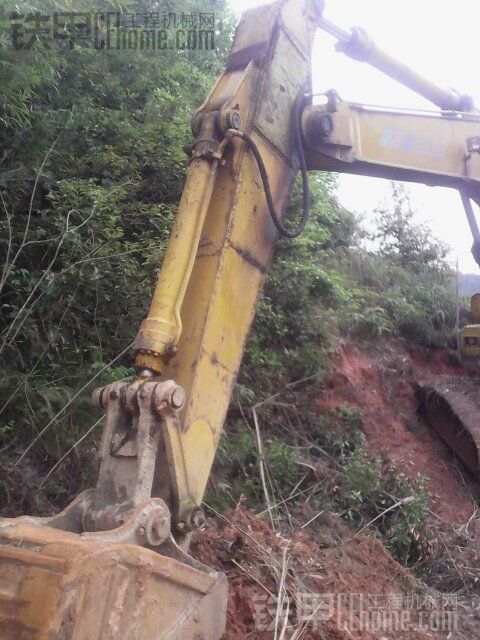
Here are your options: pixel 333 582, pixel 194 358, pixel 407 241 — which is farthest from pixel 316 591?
pixel 407 241

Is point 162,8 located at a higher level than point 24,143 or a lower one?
higher

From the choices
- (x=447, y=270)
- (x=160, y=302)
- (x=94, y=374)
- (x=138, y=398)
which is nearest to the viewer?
(x=138, y=398)

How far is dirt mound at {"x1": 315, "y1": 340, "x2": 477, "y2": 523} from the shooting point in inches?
239

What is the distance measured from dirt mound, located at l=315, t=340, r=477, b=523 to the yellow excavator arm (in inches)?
125

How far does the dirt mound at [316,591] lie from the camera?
10.1 ft

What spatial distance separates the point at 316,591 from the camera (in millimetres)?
3455

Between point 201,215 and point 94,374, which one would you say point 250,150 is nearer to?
point 201,215

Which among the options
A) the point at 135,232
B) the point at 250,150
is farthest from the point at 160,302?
the point at 135,232

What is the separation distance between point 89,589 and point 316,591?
2.02 metres

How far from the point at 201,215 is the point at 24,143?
10.5 ft

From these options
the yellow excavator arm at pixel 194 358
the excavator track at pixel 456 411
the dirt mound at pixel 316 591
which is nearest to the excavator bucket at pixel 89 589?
the yellow excavator arm at pixel 194 358

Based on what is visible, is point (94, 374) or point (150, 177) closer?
point (94, 374)

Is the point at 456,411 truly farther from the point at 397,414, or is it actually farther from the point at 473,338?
the point at 473,338

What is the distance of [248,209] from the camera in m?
2.96
